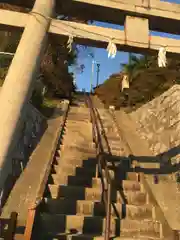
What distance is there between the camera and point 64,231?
5.29 meters

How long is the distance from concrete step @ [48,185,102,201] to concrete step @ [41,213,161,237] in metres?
0.75

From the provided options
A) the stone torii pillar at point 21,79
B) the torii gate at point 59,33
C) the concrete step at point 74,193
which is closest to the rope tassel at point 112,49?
the torii gate at point 59,33

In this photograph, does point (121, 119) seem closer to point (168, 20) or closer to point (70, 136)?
point (70, 136)

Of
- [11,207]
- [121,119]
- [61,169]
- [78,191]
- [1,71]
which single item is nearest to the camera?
[11,207]

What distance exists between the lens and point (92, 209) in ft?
19.2

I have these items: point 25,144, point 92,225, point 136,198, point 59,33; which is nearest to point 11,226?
point 92,225

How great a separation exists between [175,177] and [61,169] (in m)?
2.57

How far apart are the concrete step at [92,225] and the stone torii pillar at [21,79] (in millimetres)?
1074

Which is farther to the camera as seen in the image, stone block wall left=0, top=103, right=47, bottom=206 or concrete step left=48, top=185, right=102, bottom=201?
stone block wall left=0, top=103, right=47, bottom=206

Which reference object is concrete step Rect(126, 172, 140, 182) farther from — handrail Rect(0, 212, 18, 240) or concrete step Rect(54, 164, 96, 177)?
handrail Rect(0, 212, 18, 240)

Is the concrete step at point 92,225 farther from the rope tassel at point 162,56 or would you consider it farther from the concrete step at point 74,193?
the rope tassel at point 162,56

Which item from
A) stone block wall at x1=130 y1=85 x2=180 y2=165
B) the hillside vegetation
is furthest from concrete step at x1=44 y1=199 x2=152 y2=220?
the hillside vegetation

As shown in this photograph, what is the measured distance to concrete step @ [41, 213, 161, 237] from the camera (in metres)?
5.32

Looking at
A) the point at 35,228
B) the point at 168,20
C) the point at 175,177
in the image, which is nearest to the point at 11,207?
the point at 35,228
